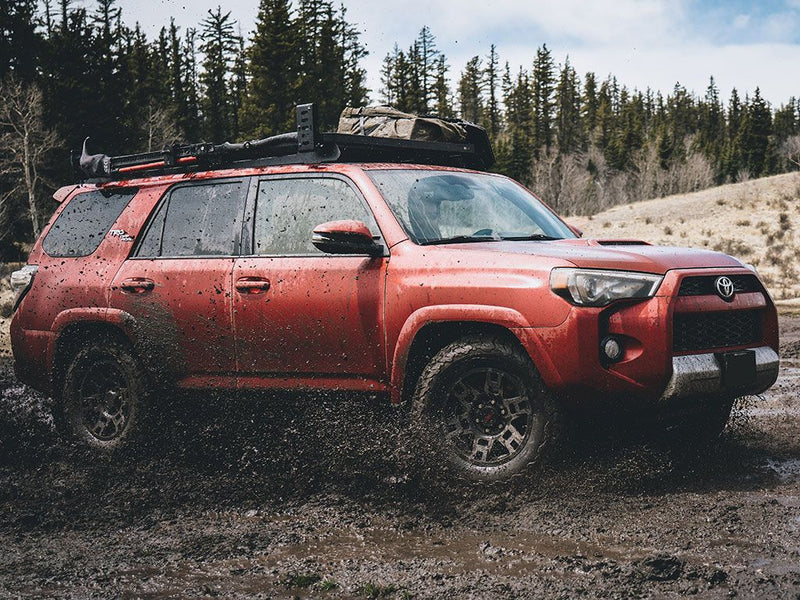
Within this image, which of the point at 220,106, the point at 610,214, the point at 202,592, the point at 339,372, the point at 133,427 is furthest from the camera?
the point at 220,106

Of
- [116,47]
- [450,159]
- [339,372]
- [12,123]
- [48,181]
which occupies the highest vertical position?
[116,47]

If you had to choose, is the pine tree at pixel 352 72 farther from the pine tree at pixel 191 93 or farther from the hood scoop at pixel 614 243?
the hood scoop at pixel 614 243

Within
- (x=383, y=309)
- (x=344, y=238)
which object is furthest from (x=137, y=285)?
(x=383, y=309)

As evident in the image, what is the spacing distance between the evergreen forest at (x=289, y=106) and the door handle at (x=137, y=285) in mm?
5767

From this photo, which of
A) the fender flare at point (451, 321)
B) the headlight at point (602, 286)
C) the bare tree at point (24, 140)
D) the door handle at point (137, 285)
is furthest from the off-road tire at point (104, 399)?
the bare tree at point (24, 140)

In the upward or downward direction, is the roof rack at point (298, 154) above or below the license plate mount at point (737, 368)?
above

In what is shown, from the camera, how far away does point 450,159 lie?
612cm

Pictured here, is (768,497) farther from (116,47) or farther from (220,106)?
(220,106)

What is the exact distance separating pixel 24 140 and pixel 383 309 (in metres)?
36.9

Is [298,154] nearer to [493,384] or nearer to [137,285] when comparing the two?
[137,285]

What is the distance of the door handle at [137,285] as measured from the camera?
5.48m

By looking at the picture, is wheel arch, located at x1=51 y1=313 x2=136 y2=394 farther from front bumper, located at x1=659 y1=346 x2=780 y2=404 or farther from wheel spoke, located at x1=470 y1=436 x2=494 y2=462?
front bumper, located at x1=659 y1=346 x2=780 y2=404

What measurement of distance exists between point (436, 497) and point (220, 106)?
73144 mm

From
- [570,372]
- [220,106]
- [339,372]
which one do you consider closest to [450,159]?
[339,372]
